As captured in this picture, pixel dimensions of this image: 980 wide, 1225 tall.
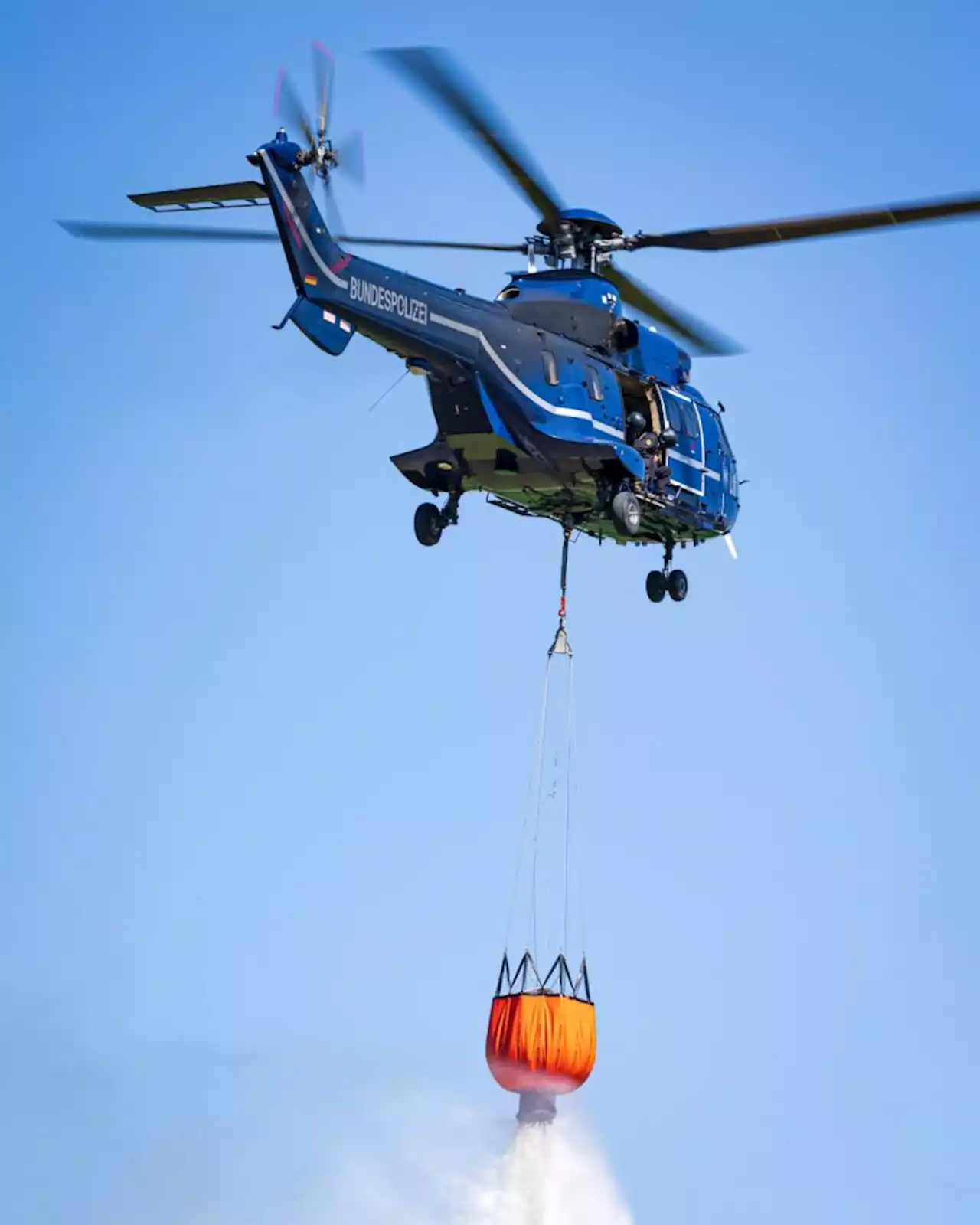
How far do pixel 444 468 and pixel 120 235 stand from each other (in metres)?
4.81

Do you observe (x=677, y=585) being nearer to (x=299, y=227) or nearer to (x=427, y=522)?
(x=427, y=522)

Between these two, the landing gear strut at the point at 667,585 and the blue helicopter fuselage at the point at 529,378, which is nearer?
the blue helicopter fuselage at the point at 529,378

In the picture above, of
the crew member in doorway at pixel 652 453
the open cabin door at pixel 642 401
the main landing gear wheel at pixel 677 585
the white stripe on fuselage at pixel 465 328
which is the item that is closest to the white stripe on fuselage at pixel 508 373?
the white stripe on fuselage at pixel 465 328

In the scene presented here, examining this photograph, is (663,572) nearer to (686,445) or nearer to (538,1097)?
(686,445)

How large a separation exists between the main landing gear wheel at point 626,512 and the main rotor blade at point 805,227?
10.9ft

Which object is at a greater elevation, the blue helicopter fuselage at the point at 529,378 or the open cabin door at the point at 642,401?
the open cabin door at the point at 642,401

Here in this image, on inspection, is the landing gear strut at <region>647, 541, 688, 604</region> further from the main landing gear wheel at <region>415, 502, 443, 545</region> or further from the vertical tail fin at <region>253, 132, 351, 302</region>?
the vertical tail fin at <region>253, 132, 351, 302</region>

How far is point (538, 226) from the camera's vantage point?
33719 millimetres

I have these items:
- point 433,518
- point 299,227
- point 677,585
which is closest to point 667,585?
point 677,585

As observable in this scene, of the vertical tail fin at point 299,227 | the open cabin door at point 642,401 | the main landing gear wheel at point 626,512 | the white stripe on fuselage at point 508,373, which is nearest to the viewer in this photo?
the vertical tail fin at point 299,227

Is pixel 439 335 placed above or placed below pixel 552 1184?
above

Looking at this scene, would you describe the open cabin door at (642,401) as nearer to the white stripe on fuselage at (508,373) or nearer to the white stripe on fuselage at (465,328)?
the white stripe on fuselage at (465,328)

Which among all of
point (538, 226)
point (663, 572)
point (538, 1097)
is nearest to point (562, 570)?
point (663, 572)

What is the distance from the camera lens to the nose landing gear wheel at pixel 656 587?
34.3 metres
